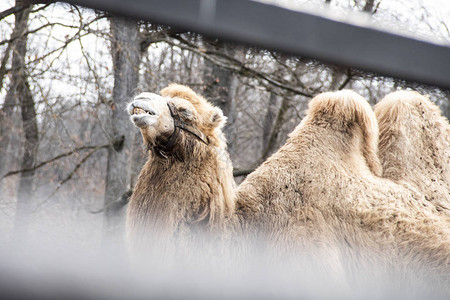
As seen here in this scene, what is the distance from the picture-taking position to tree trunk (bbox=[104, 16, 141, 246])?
713 centimetres

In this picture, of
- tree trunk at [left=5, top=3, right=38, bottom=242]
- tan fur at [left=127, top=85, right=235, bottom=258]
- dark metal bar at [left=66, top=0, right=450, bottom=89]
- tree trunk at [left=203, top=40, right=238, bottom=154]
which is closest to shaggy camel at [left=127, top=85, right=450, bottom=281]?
tan fur at [left=127, top=85, right=235, bottom=258]

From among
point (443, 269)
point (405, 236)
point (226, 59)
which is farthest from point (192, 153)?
point (226, 59)

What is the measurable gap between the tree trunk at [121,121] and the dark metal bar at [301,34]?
606cm

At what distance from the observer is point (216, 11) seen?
69 centimetres

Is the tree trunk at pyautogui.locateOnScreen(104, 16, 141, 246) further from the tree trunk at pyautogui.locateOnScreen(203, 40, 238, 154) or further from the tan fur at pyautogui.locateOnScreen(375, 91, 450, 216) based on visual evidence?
the tan fur at pyautogui.locateOnScreen(375, 91, 450, 216)

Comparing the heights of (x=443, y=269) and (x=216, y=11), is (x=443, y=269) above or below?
below

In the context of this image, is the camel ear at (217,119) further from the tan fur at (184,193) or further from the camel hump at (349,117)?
the camel hump at (349,117)

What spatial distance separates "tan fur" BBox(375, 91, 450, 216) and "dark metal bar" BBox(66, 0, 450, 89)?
3537mm

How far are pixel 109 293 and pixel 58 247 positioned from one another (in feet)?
0.36

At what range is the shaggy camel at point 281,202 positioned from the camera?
11.6 feet

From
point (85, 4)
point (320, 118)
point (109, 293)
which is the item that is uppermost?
point (85, 4)

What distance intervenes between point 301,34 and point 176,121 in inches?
119

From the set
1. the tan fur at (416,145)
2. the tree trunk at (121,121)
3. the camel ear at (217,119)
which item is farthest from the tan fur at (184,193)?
the tree trunk at (121,121)

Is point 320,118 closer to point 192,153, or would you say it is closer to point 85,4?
point 192,153
